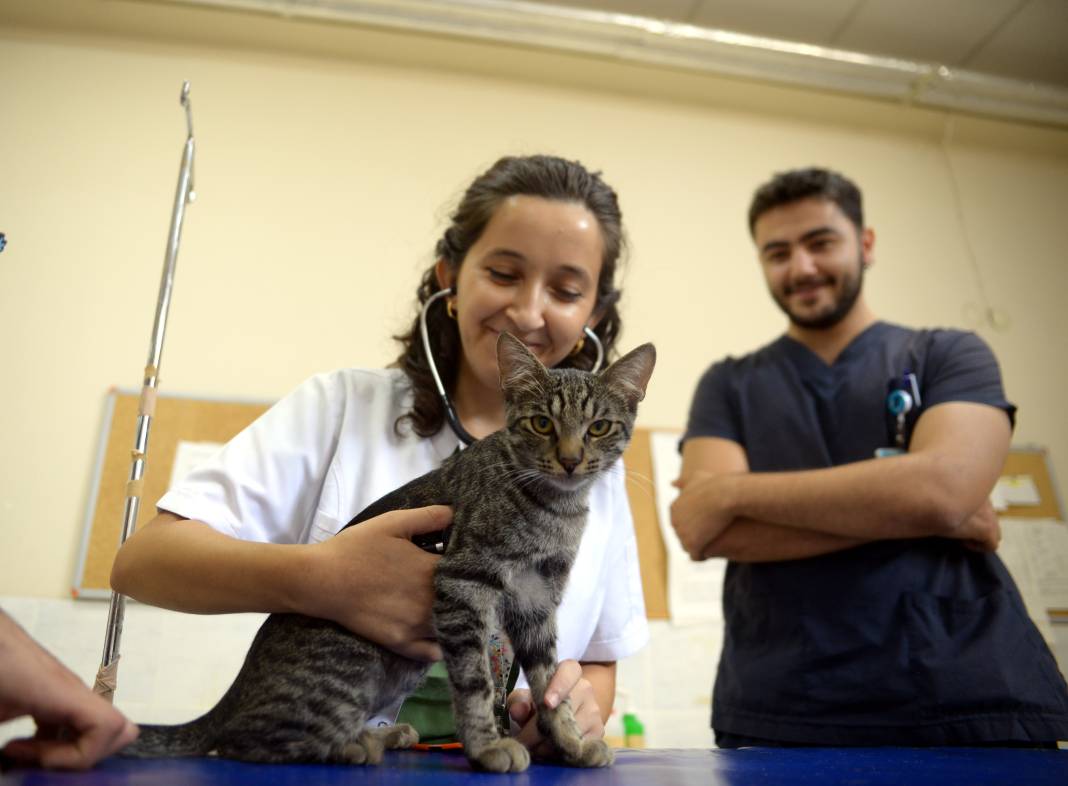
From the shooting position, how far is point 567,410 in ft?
3.38

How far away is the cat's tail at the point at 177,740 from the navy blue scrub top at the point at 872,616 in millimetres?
1070

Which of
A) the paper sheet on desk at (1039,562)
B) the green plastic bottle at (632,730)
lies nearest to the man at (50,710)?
the green plastic bottle at (632,730)

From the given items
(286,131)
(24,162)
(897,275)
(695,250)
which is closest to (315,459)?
(24,162)

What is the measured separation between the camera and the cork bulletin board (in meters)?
2.06

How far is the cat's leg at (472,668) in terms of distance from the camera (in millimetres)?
820

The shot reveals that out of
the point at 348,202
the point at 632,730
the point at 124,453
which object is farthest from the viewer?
the point at 348,202

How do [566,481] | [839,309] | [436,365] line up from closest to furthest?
[566,481]
[436,365]
[839,309]

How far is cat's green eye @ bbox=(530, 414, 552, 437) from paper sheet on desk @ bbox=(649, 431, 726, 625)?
163 cm

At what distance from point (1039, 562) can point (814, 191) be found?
6.70ft

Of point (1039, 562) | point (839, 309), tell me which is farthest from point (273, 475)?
point (1039, 562)

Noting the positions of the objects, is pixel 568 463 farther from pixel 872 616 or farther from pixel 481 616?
pixel 872 616

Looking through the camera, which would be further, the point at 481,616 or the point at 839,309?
the point at 839,309

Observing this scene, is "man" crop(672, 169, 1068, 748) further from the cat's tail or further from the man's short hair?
the cat's tail

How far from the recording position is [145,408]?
109 centimetres
